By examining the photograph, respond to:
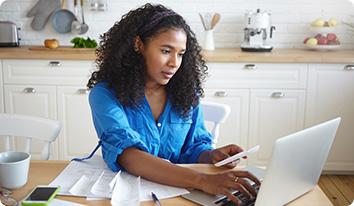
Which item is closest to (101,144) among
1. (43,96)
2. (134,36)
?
(134,36)

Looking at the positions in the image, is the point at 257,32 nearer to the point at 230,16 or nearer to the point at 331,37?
the point at 230,16

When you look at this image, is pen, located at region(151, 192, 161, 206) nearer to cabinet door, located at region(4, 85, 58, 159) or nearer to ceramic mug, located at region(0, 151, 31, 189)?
ceramic mug, located at region(0, 151, 31, 189)

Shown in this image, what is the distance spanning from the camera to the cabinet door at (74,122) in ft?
10.6

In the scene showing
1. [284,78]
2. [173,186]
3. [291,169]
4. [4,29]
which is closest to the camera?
[291,169]

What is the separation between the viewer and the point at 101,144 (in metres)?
1.41

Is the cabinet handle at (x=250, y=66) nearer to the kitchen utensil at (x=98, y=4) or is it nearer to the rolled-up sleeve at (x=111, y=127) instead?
the kitchen utensil at (x=98, y=4)

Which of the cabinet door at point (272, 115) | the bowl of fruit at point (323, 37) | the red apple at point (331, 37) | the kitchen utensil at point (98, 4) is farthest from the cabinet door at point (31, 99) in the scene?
the red apple at point (331, 37)

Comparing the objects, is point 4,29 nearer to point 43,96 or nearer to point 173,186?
point 43,96

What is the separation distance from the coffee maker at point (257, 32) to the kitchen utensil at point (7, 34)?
1690 millimetres

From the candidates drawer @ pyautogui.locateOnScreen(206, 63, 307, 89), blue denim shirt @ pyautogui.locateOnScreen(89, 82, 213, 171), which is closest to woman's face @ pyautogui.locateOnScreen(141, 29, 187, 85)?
blue denim shirt @ pyautogui.locateOnScreen(89, 82, 213, 171)

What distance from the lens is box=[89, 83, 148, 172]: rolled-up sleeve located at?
1350 millimetres

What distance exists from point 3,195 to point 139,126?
1.63 ft

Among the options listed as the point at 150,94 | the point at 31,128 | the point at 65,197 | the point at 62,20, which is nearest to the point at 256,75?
the point at 62,20

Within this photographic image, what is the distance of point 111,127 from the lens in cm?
139
